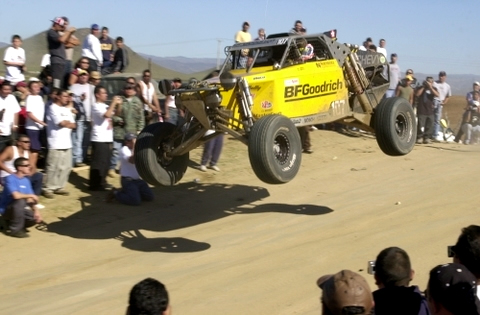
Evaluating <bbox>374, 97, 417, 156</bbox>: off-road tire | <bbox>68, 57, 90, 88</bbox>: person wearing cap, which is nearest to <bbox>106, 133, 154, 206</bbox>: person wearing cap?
<bbox>68, 57, 90, 88</bbox>: person wearing cap

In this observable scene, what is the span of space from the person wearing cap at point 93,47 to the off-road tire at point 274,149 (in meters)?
6.48

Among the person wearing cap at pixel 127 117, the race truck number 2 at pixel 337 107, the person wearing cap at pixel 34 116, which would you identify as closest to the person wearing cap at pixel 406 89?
the race truck number 2 at pixel 337 107

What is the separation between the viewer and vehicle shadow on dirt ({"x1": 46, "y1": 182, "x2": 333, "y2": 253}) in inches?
462

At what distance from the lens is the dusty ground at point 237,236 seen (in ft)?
30.5

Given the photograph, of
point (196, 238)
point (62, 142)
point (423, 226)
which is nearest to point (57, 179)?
point (62, 142)

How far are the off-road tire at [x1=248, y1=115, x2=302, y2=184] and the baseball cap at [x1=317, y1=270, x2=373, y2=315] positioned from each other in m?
6.31

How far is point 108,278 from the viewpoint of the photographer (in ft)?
32.8

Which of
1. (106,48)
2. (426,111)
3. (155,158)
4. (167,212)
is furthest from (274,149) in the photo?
(426,111)

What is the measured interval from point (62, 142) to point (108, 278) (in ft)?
11.1

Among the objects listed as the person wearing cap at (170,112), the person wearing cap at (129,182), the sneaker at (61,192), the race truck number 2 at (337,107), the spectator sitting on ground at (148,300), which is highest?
the spectator sitting on ground at (148,300)

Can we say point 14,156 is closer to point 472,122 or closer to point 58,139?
point 58,139

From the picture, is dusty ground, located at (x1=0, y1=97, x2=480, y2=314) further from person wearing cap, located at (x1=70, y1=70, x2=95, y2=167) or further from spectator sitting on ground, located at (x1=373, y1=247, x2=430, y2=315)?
spectator sitting on ground, located at (x1=373, y1=247, x2=430, y2=315)

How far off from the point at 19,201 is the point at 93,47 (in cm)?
556

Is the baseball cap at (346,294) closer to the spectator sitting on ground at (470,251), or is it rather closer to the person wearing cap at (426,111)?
the spectator sitting on ground at (470,251)
